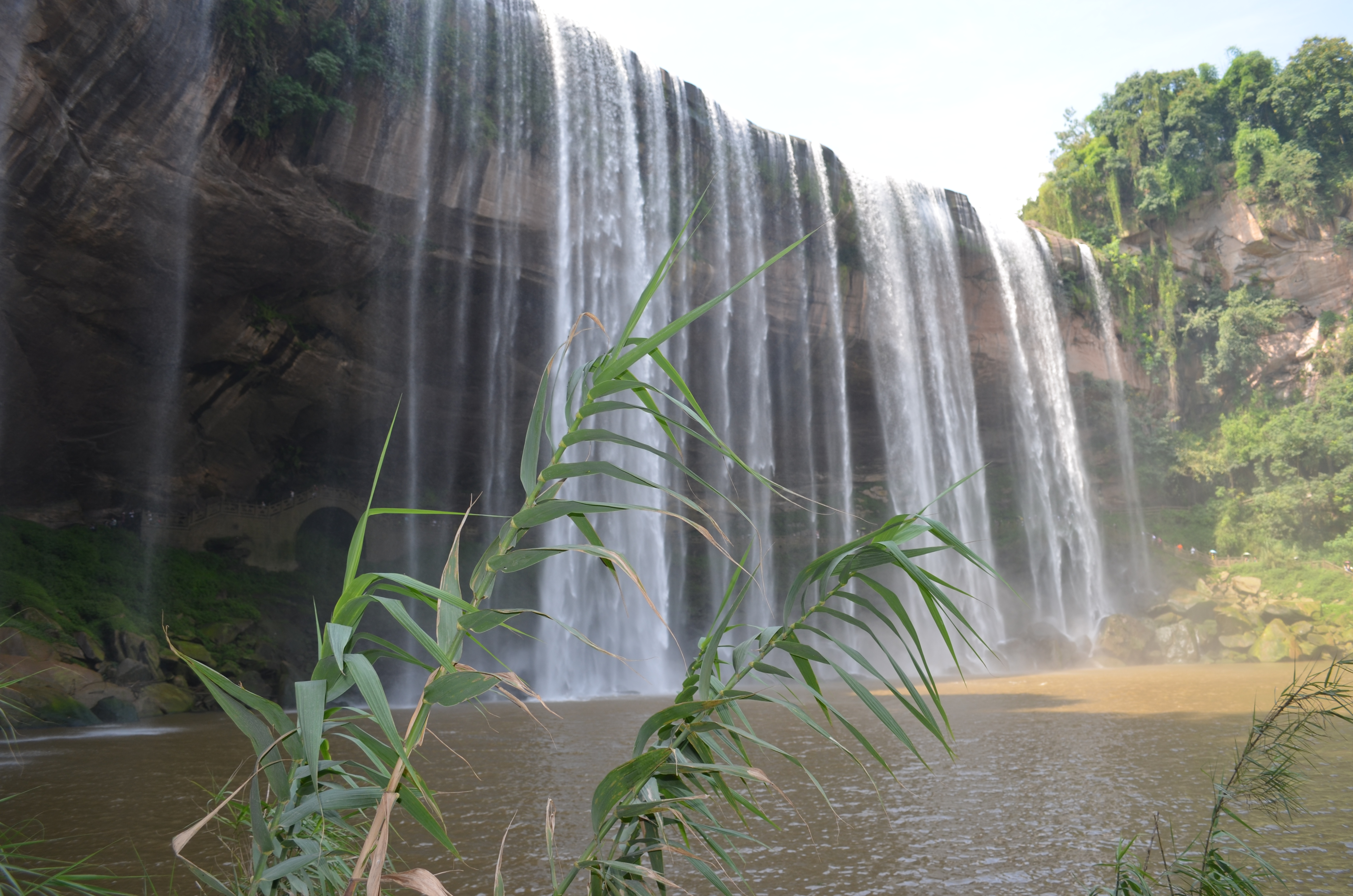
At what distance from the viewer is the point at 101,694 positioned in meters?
9.97

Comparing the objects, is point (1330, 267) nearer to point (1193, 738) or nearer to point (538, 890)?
point (1193, 738)

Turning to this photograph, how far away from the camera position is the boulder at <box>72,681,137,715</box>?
9766mm

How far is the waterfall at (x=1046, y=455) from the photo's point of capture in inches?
910

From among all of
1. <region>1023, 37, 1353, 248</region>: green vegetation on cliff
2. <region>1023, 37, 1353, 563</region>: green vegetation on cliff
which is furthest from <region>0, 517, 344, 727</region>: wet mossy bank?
<region>1023, 37, 1353, 248</region>: green vegetation on cliff

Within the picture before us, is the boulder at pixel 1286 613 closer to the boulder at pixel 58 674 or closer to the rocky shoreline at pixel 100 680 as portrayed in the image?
the rocky shoreline at pixel 100 680

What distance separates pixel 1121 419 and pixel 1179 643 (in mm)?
8430

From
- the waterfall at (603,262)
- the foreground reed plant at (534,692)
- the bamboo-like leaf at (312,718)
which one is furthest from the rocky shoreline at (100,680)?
the bamboo-like leaf at (312,718)

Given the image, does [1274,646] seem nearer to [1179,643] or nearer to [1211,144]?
[1179,643]

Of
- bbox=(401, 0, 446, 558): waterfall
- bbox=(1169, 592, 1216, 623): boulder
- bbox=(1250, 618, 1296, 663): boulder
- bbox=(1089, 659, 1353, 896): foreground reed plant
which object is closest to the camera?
bbox=(1089, 659, 1353, 896): foreground reed plant

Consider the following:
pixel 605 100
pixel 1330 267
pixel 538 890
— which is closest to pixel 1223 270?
pixel 1330 267

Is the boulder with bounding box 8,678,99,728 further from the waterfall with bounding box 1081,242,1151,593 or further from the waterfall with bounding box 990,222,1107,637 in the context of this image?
the waterfall with bounding box 1081,242,1151,593

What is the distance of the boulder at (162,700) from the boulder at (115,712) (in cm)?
17

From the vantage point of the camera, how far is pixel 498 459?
18250 millimetres

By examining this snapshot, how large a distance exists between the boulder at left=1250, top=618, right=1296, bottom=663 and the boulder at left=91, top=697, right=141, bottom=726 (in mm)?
20902
